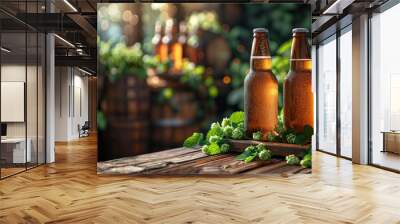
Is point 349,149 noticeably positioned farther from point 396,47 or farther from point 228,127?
point 228,127

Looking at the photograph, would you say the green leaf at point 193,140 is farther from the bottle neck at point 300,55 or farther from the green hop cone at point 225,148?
the bottle neck at point 300,55

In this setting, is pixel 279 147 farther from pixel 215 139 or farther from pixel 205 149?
pixel 205 149

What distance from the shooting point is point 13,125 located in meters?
6.57

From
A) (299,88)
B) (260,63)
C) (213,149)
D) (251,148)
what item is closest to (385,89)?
(299,88)

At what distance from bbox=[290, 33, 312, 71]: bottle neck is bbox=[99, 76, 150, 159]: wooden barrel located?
2.13m

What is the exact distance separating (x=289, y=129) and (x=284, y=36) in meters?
1.34

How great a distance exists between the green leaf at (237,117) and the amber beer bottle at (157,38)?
1360 mm

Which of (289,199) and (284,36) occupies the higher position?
(284,36)

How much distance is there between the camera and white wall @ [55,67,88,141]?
49.3 feet

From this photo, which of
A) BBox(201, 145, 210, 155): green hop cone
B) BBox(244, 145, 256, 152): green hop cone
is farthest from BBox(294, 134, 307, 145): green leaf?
BBox(201, 145, 210, 155): green hop cone

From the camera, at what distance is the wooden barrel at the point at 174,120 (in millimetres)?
6102

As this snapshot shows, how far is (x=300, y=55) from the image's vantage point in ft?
20.1

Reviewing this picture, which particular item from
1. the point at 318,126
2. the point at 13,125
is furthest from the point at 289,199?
the point at 318,126

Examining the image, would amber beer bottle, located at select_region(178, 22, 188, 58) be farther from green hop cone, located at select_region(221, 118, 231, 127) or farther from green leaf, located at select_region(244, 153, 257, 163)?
green leaf, located at select_region(244, 153, 257, 163)
